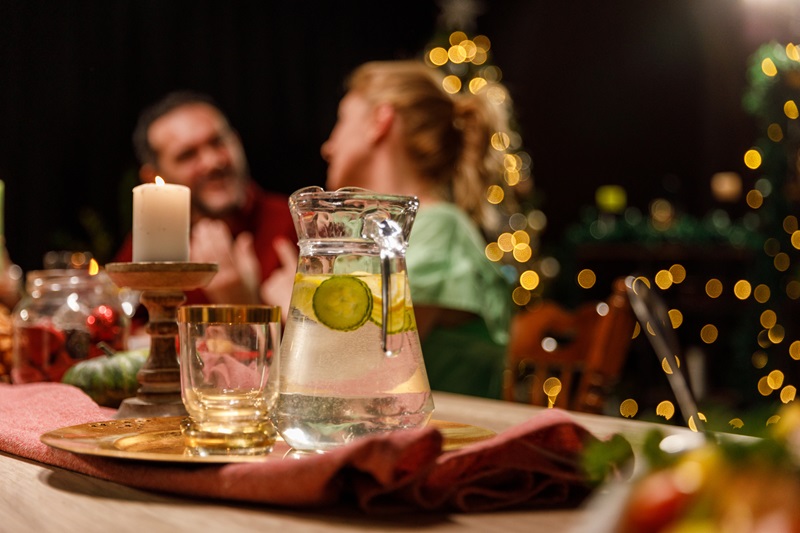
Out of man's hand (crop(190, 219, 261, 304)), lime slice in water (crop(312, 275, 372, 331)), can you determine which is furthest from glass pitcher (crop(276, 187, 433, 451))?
man's hand (crop(190, 219, 261, 304))

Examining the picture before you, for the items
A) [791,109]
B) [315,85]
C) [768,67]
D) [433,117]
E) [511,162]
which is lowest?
[433,117]

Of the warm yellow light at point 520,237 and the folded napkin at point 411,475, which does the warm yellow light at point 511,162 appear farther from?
the folded napkin at point 411,475

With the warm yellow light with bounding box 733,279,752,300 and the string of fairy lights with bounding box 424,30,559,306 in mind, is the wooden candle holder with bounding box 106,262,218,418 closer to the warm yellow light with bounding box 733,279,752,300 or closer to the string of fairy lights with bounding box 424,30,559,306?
the string of fairy lights with bounding box 424,30,559,306

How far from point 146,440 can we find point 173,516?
179mm

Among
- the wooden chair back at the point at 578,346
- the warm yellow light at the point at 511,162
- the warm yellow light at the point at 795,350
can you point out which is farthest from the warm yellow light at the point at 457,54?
the wooden chair back at the point at 578,346

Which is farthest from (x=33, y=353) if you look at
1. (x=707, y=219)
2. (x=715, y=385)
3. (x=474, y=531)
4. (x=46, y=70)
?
(x=707, y=219)

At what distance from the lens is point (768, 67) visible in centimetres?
438

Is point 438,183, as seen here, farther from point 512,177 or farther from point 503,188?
point 512,177

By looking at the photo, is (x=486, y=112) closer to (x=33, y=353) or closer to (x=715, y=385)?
(x=33, y=353)

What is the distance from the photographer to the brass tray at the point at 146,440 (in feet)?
1.90

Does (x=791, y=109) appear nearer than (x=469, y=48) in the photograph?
Yes

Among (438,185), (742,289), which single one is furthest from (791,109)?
(438,185)

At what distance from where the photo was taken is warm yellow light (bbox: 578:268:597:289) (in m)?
5.82

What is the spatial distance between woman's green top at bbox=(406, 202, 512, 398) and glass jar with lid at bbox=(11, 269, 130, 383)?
0.68 m
